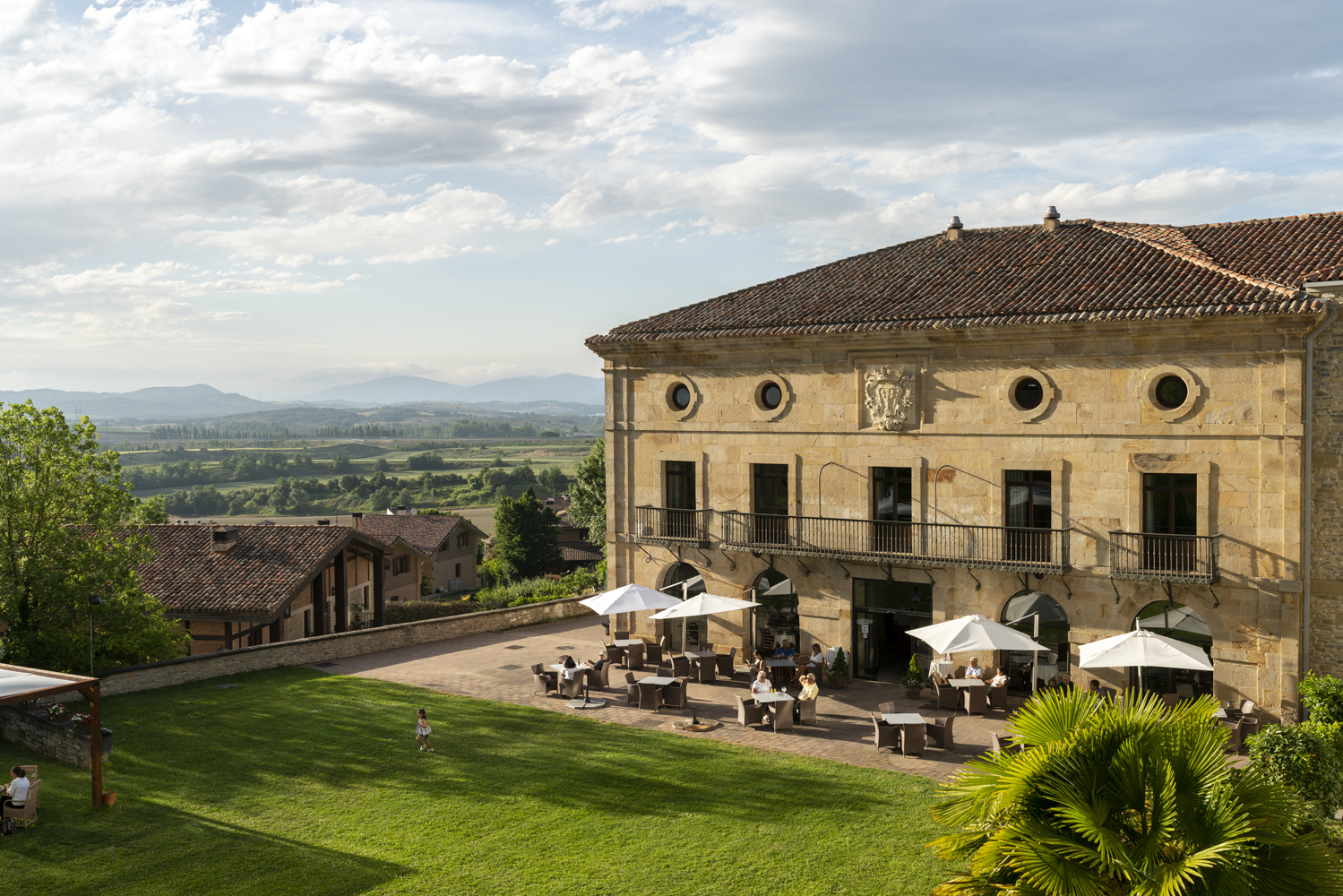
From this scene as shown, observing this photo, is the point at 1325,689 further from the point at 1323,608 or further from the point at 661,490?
the point at 661,490

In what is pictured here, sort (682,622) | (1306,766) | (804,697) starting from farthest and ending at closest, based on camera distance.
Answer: (682,622) < (804,697) < (1306,766)

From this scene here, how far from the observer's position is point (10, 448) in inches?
1029

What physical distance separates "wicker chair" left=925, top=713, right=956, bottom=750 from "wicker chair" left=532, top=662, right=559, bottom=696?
941cm

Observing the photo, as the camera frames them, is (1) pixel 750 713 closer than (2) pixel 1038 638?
Yes

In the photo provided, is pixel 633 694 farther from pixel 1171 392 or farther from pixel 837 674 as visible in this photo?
pixel 1171 392

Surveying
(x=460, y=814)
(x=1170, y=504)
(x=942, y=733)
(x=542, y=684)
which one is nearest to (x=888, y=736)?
(x=942, y=733)

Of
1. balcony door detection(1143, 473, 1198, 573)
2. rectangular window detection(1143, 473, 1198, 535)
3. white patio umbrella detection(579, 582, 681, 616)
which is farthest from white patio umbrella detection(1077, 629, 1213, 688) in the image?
white patio umbrella detection(579, 582, 681, 616)

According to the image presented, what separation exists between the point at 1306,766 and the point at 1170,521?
1041 cm

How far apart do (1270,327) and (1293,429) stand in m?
2.19

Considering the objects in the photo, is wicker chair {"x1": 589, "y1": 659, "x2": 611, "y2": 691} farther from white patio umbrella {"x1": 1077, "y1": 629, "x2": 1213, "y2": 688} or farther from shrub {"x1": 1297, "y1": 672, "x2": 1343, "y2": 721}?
shrub {"x1": 1297, "y1": 672, "x2": 1343, "y2": 721}

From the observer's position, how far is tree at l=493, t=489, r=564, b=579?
7225cm

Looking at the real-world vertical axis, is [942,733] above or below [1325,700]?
below

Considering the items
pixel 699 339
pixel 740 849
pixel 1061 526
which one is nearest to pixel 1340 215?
pixel 1061 526

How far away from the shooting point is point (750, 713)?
72.8 feet
